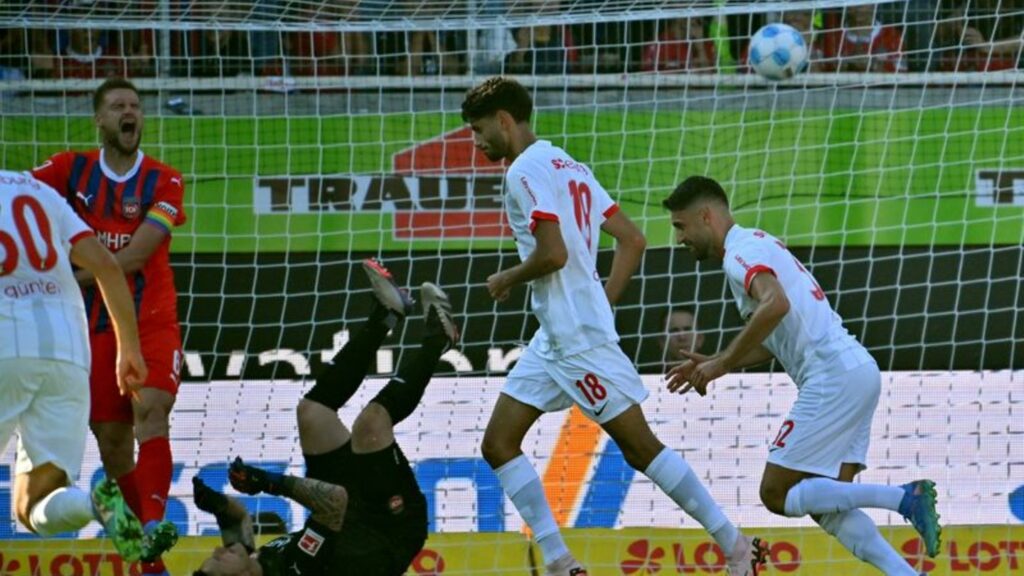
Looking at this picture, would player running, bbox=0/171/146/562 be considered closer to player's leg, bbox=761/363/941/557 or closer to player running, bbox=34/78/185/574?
player running, bbox=34/78/185/574

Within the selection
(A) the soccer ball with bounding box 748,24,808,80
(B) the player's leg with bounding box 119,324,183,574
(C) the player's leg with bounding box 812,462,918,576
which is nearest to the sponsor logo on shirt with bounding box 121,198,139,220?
(B) the player's leg with bounding box 119,324,183,574

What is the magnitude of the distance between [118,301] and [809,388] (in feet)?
8.61

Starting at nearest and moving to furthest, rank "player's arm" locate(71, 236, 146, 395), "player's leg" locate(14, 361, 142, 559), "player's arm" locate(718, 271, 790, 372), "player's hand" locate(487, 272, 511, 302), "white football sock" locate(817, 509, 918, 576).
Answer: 1. "player's leg" locate(14, 361, 142, 559)
2. "player's arm" locate(71, 236, 146, 395)
3. "player's arm" locate(718, 271, 790, 372)
4. "player's hand" locate(487, 272, 511, 302)
5. "white football sock" locate(817, 509, 918, 576)

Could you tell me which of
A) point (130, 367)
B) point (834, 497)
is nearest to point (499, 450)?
point (834, 497)

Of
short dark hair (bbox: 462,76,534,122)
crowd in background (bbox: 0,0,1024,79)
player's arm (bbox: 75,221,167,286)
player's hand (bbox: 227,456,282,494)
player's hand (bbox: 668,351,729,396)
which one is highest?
crowd in background (bbox: 0,0,1024,79)

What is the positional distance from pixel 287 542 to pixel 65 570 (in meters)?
2.28

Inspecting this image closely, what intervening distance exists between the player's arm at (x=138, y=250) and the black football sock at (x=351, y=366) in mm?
837

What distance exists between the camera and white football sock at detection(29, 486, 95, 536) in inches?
215

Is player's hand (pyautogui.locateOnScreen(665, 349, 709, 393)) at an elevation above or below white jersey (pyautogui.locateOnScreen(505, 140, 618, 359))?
below

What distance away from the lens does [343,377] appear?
6598 mm

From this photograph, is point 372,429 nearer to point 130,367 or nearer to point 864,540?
point 130,367

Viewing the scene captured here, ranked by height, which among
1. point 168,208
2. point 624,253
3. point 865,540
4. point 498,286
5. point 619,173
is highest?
point 619,173

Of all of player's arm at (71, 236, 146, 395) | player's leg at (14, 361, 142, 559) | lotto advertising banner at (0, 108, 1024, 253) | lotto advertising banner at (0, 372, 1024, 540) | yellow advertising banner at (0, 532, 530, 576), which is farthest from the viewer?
lotto advertising banner at (0, 108, 1024, 253)

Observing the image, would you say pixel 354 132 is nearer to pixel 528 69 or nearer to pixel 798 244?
pixel 528 69
